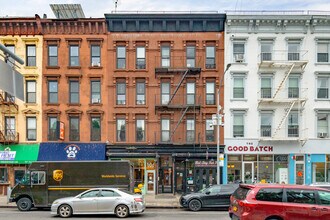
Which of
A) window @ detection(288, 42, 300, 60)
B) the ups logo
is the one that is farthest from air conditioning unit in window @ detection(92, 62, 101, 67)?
window @ detection(288, 42, 300, 60)

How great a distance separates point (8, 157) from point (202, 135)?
1471cm

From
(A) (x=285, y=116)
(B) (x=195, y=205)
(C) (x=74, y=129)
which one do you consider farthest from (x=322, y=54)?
(C) (x=74, y=129)

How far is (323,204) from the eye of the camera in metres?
12.3

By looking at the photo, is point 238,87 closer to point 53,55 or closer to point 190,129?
point 190,129

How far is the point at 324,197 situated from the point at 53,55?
23.7m

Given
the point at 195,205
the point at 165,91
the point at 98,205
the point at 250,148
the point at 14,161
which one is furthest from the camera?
the point at 165,91

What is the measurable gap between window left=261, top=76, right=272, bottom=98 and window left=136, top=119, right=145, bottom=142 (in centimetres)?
949

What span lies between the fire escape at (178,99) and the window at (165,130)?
0.93 ft

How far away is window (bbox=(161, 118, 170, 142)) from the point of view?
3016 centimetres

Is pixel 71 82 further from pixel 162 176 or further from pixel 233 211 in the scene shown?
pixel 233 211

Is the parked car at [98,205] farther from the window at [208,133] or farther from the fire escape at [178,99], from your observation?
the window at [208,133]

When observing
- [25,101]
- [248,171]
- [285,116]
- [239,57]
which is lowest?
[248,171]

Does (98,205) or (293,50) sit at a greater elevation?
(293,50)

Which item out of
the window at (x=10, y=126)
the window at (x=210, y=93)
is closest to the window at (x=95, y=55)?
the window at (x=10, y=126)
